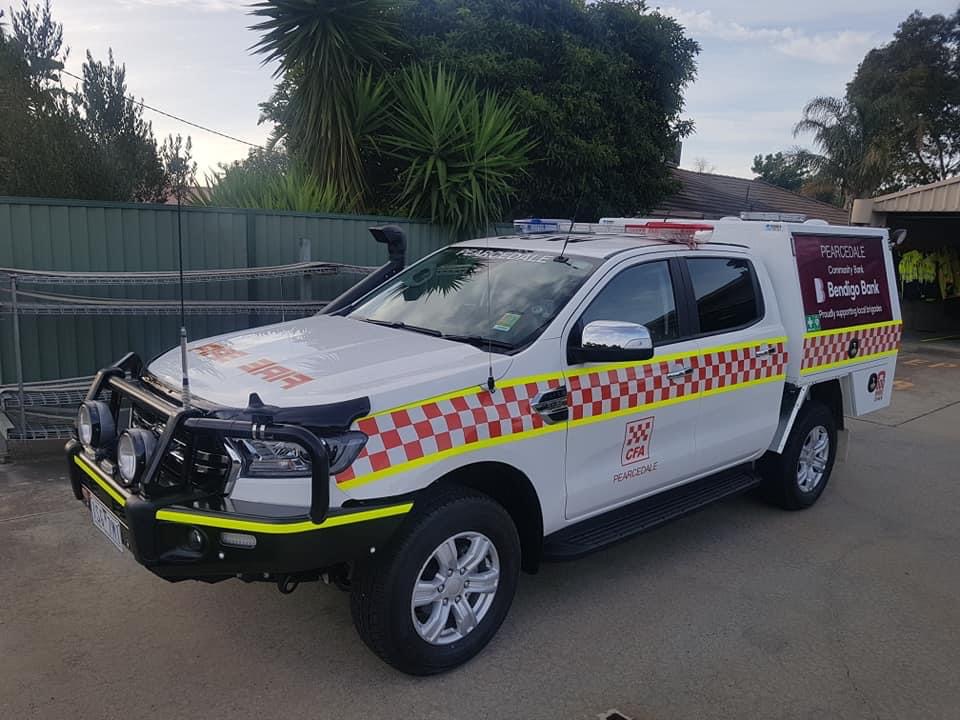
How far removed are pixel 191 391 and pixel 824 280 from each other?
13.2ft

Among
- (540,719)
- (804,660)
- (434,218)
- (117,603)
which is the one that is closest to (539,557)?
(540,719)

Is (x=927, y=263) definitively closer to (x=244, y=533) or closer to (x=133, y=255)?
A: (x=133, y=255)

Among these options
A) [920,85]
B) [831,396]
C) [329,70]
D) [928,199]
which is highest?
[920,85]

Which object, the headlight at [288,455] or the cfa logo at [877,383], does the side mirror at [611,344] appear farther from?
the cfa logo at [877,383]

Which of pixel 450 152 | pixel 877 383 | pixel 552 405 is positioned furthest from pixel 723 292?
pixel 450 152

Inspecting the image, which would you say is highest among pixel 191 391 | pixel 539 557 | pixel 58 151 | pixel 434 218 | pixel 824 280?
pixel 58 151

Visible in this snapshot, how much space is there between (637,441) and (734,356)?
0.98 m

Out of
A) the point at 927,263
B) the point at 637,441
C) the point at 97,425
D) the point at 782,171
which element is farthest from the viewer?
the point at 782,171

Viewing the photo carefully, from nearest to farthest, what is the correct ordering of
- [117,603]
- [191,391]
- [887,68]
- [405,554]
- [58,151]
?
[405,554] < [191,391] < [117,603] < [58,151] < [887,68]

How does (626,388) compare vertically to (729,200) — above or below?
below

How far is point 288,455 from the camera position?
9.16ft

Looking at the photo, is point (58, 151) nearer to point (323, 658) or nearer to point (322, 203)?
point (322, 203)

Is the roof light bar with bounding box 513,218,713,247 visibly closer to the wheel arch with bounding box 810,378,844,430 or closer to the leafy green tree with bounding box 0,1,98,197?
the wheel arch with bounding box 810,378,844,430

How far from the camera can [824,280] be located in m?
5.12
